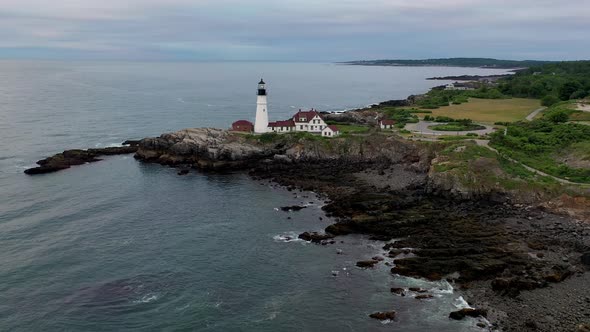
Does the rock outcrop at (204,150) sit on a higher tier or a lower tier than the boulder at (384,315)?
higher

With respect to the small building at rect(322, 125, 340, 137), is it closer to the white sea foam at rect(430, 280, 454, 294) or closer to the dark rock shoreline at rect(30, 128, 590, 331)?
the dark rock shoreline at rect(30, 128, 590, 331)

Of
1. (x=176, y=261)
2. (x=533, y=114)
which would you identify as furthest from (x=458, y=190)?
(x=533, y=114)

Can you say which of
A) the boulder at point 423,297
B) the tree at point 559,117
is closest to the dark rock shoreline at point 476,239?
the boulder at point 423,297

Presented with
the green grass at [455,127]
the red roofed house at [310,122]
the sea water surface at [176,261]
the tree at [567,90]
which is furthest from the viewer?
the tree at [567,90]

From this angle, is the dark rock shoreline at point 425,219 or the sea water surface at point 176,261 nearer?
the sea water surface at point 176,261

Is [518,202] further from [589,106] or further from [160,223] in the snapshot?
[589,106]

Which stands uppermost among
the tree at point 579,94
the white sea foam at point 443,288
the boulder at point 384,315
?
the tree at point 579,94

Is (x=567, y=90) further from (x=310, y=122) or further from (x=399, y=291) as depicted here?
(x=399, y=291)

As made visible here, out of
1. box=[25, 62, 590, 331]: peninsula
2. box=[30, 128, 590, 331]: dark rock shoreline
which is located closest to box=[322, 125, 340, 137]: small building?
box=[25, 62, 590, 331]: peninsula

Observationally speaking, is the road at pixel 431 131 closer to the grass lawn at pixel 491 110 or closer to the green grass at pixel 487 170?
the grass lawn at pixel 491 110
